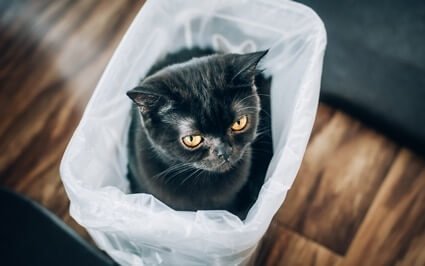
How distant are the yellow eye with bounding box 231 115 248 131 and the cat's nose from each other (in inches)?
1.5

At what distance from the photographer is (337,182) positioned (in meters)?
1.17

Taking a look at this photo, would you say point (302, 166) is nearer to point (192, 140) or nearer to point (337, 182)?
point (337, 182)

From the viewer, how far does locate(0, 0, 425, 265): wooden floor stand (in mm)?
1107

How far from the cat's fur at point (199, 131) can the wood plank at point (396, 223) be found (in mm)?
321

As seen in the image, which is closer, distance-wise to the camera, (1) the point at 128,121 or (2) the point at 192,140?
(2) the point at 192,140

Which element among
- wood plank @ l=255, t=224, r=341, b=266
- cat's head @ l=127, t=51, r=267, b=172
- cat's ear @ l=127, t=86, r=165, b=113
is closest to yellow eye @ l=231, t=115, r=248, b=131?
cat's head @ l=127, t=51, r=267, b=172

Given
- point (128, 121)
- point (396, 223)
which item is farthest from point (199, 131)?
point (396, 223)

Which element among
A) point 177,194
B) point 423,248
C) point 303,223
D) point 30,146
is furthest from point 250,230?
point 30,146

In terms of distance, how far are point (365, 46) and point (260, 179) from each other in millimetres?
361

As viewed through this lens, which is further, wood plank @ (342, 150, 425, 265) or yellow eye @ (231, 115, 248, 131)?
wood plank @ (342, 150, 425, 265)

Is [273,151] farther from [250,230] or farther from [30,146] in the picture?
[30,146]

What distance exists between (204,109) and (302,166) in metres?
0.50

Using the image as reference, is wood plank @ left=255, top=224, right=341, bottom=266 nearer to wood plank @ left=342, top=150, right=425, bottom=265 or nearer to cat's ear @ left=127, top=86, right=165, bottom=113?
wood plank @ left=342, top=150, right=425, bottom=265

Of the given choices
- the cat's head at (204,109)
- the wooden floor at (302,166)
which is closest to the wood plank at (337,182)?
the wooden floor at (302,166)
